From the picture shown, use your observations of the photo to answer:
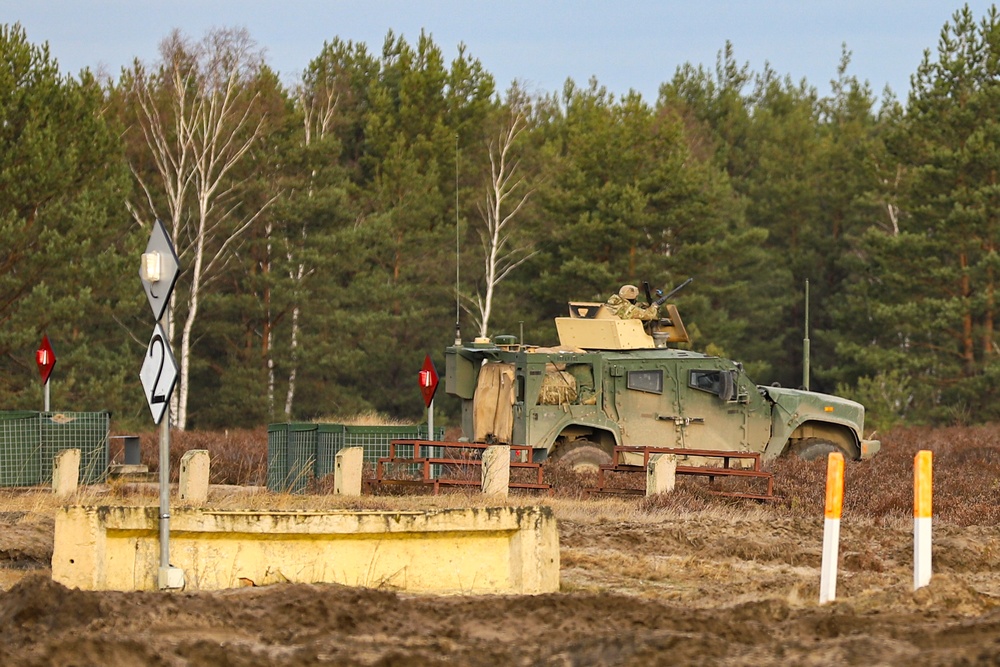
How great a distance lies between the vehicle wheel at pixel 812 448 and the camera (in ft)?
69.4

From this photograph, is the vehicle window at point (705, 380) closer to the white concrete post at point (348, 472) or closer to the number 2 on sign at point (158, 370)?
the white concrete post at point (348, 472)

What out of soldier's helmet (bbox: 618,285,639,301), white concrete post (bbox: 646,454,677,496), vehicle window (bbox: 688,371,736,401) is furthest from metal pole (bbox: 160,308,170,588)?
soldier's helmet (bbox: 618,285,639,301)

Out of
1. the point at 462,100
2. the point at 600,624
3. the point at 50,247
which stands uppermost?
the point at 462,100

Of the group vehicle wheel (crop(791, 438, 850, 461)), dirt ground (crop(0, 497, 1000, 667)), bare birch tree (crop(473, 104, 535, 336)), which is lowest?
dirt ground (crop(0, 497, 1000, 667))

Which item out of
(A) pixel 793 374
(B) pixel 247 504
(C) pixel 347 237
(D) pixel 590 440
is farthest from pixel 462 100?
(B) pixel 247 504

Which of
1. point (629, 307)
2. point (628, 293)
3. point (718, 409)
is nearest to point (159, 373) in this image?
point (718, 409)

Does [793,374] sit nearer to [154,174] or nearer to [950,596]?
[154,174]

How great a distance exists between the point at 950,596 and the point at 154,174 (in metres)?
35.3

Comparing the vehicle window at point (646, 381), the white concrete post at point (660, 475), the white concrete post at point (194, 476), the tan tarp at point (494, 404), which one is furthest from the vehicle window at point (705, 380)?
the white concrete post at point (194, 476)

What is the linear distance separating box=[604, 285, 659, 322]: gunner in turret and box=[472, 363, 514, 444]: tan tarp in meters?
2.61

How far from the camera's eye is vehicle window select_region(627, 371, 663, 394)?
20.4m

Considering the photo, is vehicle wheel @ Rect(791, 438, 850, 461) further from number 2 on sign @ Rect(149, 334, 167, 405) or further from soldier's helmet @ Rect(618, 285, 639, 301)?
number 2 on sign @ Rect(149, 334, 167, 405)

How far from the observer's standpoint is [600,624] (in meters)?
8.41

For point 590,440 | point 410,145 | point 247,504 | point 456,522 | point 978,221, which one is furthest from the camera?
point 410,145
